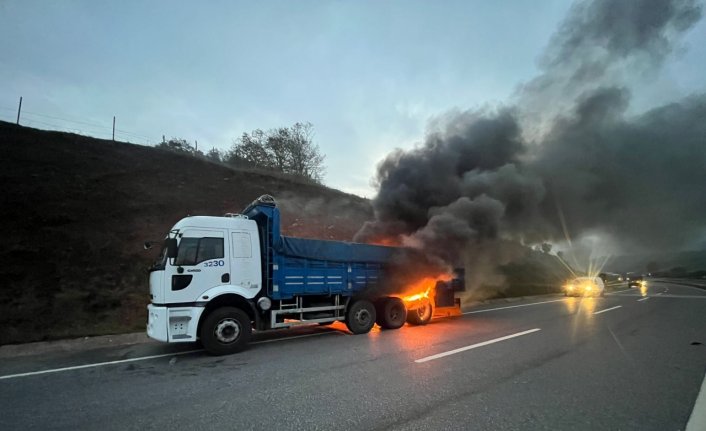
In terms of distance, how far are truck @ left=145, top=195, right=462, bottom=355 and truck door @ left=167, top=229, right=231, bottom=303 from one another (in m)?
0.02

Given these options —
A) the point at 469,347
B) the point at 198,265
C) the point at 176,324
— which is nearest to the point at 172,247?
the point at 198,265

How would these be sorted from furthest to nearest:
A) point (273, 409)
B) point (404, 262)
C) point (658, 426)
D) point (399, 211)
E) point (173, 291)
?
point (399, 211) → point (404, 262) → point (173, 291) → point (273, 409) → point (658, 426)

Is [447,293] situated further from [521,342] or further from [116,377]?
[116,377]

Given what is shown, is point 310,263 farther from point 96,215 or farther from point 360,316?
point 96,215

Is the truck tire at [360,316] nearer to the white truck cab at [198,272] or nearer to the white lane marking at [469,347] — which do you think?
the white truck cab at [198,272]

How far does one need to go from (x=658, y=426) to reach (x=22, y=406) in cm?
705

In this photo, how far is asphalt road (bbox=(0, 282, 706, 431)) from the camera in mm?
3801

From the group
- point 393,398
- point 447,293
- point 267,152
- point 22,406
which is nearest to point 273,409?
point 393,398

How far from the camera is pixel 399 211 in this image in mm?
13883

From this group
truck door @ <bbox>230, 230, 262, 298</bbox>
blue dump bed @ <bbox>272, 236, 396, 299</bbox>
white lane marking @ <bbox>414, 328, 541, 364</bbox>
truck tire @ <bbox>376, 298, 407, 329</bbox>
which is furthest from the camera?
truck tire @ <bbox>376, 298, 407, 329</bbox>

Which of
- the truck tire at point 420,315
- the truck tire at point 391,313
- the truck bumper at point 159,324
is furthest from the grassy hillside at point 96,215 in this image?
the truck tire at point 420,315

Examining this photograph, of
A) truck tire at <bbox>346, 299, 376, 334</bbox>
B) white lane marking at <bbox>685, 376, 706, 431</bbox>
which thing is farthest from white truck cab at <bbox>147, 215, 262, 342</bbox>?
white lane marking at <bbox>685, 376, 706, 431</bbox>

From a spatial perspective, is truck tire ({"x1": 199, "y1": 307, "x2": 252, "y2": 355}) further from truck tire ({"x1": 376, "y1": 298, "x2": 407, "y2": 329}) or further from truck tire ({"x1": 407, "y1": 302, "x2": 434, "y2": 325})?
truck tire ({"x1": 407, "y1": 302, "x2": 434, "y2": 325})

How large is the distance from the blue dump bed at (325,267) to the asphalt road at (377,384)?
1206 millimetres
